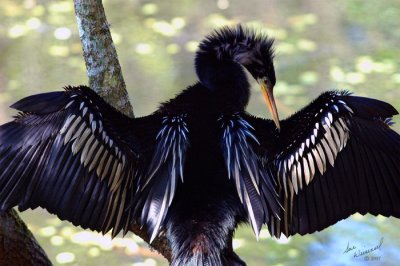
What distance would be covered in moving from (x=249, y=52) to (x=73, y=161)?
87cm

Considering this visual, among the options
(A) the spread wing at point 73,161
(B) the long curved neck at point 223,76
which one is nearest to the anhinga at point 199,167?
(A) the spread wing at point 73,161

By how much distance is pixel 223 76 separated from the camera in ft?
10.7

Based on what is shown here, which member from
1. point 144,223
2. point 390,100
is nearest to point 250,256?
point 390,100

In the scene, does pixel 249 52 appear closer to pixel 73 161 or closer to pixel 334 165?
pixel 334 165

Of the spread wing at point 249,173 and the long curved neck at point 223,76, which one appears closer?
the spread wing at point 249,173

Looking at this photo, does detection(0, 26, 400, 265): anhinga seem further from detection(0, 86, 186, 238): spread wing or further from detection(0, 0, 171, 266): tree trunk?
detection(0, 0, 171, 266): tree trunk

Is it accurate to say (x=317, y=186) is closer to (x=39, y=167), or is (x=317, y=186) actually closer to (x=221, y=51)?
(x=221, y=51)

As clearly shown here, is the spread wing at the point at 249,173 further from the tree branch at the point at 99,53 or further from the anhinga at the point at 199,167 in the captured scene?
the tree branch at the point at 99,53

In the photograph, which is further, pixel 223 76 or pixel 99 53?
pixel 99 53

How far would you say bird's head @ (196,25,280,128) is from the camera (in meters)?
3.15

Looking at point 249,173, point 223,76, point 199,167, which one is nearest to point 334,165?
point 249,173

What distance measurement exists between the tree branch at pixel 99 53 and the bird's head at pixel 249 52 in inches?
15.9

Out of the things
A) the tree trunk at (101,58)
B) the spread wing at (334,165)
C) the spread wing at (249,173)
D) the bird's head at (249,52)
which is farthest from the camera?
the tree trunk at (101,58)

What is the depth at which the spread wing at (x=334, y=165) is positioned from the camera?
289cm
